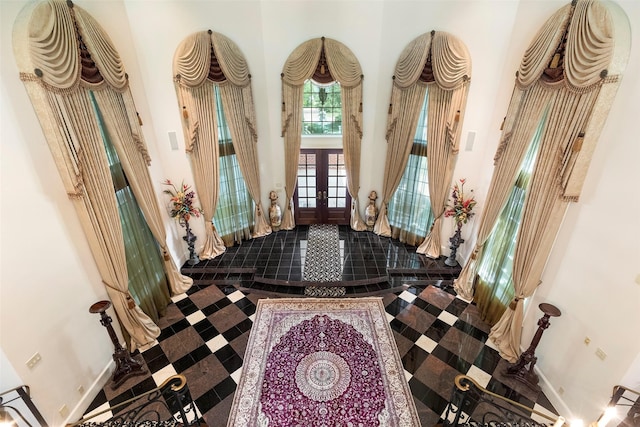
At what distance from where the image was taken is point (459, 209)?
5.68 meters

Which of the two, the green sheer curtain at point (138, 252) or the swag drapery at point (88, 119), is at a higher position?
the swag drapery at point (88, 119)

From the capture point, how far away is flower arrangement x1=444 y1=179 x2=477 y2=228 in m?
5.61

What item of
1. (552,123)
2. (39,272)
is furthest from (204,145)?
(552,123)

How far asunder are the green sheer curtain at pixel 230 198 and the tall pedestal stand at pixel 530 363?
582cm

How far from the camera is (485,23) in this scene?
471 cm

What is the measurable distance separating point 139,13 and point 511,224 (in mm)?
6768

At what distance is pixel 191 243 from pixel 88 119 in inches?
126

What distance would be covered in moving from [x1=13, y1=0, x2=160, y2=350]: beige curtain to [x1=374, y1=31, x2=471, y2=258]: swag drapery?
4980 millimetres

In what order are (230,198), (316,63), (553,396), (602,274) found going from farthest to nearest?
(230,198), (316,63), (553,396), (602,274)

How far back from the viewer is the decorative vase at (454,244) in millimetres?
5950

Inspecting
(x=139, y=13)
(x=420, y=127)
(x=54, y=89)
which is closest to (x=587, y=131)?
(x=420, y=127)

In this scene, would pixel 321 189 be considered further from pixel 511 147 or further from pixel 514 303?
pixel 514 303

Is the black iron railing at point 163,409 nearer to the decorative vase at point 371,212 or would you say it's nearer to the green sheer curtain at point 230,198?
the green sheer curtain at point 230,198

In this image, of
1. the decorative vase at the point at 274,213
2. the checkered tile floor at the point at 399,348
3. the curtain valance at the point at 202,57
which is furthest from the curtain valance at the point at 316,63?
the checkered tile floor at the point at 399,348
